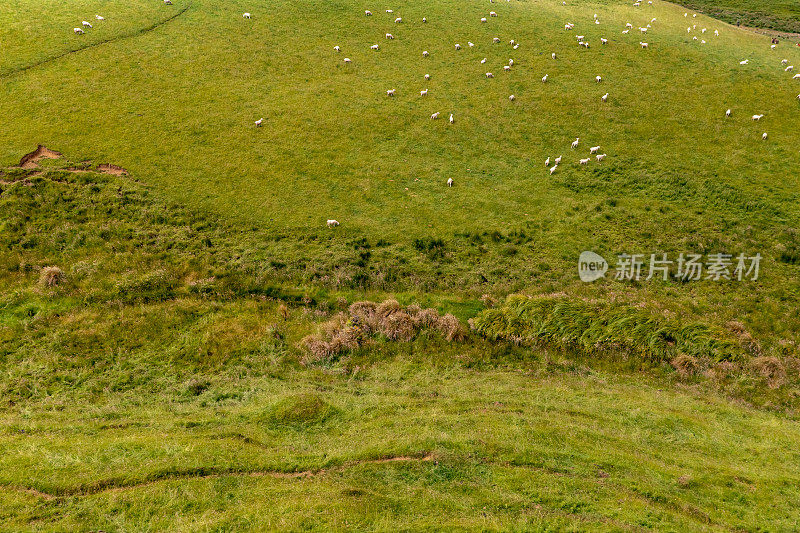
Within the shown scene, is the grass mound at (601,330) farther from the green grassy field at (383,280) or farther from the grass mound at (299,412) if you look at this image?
the grass mound at (299,412)

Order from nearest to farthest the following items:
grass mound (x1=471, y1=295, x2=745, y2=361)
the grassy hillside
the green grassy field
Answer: the green grassy field → grass mound (x1=471, y1=295, x2=745, y2=361) → the grassy hillside

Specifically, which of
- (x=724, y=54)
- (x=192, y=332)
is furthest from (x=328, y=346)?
(x=724, y=54)

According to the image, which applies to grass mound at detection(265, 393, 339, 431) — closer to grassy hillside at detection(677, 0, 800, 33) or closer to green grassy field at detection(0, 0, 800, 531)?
green grassy field at detection(0, 0, 800, 531)

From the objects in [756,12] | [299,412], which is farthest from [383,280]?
[756,12]

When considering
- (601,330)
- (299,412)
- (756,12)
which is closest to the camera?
(299,412)

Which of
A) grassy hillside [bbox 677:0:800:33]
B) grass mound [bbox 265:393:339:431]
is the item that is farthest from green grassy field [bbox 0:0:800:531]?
grassy hillside [bbox 677:0:800:33]

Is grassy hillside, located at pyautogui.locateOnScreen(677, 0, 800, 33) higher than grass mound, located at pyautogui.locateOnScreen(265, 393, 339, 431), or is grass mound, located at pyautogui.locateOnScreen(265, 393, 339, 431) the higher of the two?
grassy hillside, located at pyautogui.locateOnScreen(677, 0, 800, 33)

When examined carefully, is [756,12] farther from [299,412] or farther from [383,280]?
[299,412]
